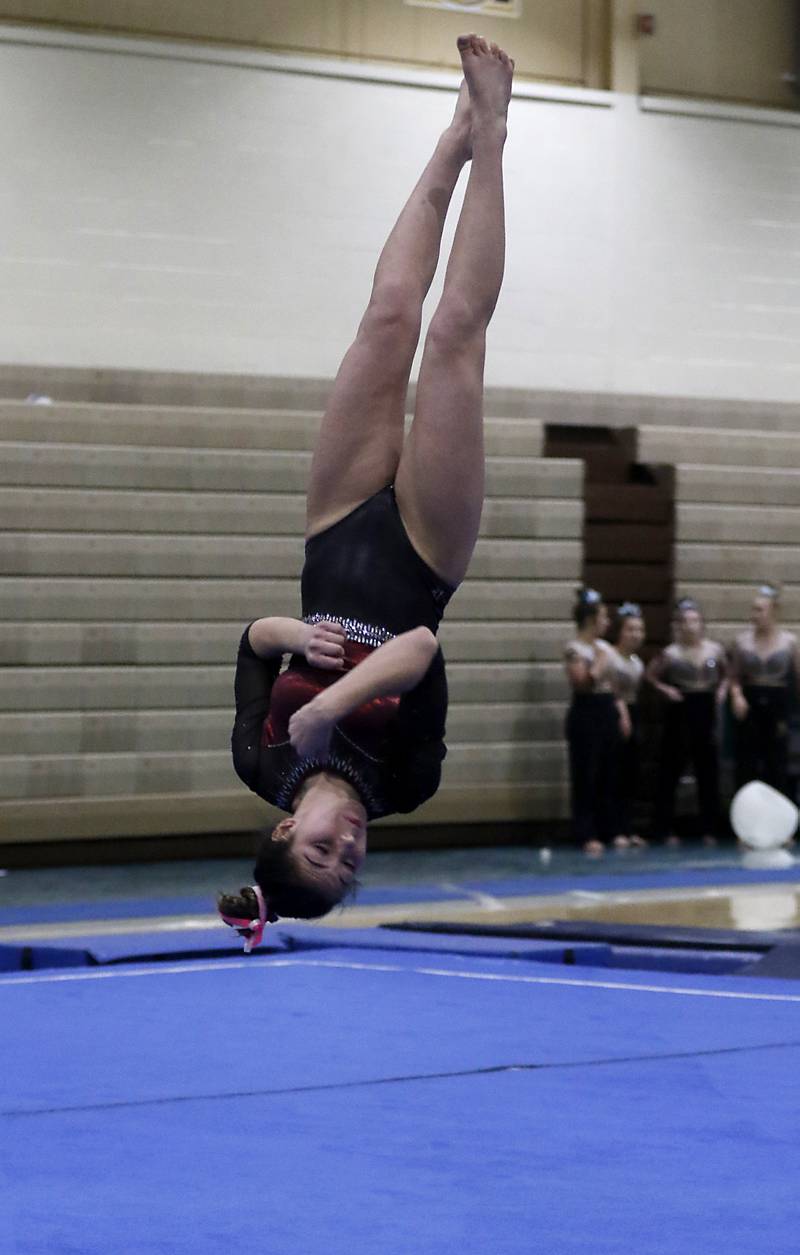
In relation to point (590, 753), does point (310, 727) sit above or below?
above

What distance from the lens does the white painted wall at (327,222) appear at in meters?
10.0

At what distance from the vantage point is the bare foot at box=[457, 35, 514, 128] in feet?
13.0

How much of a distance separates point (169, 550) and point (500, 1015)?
482 centimetres

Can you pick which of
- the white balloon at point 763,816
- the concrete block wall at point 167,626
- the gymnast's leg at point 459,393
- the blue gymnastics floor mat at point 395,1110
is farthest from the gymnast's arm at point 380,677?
the white balloon at point 763,816

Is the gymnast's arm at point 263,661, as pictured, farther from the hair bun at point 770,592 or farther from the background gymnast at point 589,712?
the hair bun at point 770,592

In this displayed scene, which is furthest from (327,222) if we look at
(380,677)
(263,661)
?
(380,677)

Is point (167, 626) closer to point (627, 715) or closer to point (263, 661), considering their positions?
point (627, 715)

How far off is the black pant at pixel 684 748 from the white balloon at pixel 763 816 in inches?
17.6

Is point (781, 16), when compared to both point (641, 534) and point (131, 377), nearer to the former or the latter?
point (641, 534)

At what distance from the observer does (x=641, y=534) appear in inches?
416

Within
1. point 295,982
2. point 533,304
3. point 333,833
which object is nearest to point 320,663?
point 333,833

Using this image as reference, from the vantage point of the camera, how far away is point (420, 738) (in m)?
3.58

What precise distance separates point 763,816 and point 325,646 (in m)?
6.18

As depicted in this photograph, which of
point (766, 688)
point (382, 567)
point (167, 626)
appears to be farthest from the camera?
point (766, 688)
